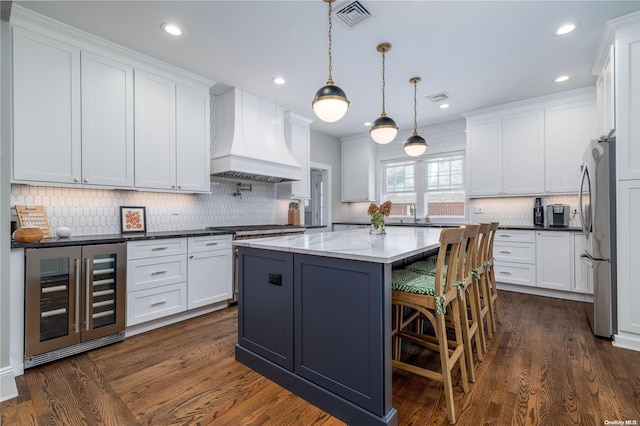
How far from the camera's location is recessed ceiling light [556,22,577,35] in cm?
264

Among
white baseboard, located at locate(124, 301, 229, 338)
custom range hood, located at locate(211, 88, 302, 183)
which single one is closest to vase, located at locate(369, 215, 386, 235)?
custom range hood, located at locate(211, 88, 302, 183)

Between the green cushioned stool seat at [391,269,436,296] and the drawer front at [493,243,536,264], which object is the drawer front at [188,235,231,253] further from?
the drawer front at [493,243,536,264]

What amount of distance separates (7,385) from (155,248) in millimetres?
1356

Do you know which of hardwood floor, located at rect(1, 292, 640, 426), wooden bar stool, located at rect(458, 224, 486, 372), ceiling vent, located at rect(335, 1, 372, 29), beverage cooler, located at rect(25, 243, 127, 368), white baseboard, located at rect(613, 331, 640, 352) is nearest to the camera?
hardwood floor, located at rect(1, 292, 640, 426)

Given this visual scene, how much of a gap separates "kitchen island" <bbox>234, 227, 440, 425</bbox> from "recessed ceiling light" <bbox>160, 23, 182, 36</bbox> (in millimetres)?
2091

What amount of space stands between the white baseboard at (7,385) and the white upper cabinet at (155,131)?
1.81 meters

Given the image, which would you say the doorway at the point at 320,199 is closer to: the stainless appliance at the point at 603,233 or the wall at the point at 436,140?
the wall at the point at 436,140

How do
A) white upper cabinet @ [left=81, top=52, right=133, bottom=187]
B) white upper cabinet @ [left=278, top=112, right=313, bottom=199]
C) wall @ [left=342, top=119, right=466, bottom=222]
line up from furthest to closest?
wall @ [left=342, top=119, right=466, bottom=222], white upper cabinet @ [left=278, top=112, right=313, bottom=199], white upper cabinet @ [left=81, top=52, right=133, bottom=187]

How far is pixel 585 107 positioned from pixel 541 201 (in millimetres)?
1381

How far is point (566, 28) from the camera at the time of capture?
2684mm

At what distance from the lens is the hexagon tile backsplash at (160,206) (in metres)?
2.78

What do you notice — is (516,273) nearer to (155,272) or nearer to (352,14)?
(352,14)

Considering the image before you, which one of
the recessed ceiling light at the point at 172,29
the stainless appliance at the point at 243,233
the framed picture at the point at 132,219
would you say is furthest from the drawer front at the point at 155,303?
the recessed ceiling light at the point at 172,29

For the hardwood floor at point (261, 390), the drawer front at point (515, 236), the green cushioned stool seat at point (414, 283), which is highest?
the drawer front at point (515, 236)
